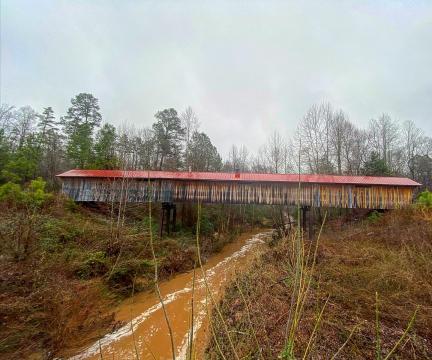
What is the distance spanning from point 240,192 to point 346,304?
959cm

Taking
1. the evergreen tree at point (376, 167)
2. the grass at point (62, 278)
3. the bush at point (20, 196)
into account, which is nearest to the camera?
the grass at point (62, 278)

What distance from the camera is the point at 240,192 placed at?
1495 cm

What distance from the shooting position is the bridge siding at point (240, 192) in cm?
1419

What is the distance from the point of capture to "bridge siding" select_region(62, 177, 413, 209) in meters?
14.2

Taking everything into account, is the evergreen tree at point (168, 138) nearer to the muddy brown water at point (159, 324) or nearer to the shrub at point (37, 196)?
the shrub at point (37, 196)

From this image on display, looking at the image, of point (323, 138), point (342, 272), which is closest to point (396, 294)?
point (342, 272)

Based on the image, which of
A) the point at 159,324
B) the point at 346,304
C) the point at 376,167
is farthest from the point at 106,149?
the point at 376,167

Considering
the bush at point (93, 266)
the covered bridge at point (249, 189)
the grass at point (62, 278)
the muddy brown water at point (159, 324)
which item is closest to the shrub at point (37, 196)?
the grass at point (62, 278)

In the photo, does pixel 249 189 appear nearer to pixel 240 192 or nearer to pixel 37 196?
pixel 240 192

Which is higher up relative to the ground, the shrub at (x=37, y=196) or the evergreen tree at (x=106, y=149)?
the evergreen tree at (x=106, y=149)

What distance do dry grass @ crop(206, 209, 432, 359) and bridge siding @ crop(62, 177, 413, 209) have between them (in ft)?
16.5

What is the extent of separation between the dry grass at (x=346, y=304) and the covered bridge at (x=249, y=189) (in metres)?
5.09

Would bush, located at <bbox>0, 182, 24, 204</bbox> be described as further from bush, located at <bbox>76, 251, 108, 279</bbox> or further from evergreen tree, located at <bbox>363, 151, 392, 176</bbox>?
evergreen tree, located at <bbox>363, 151, 392, 176</bbox>

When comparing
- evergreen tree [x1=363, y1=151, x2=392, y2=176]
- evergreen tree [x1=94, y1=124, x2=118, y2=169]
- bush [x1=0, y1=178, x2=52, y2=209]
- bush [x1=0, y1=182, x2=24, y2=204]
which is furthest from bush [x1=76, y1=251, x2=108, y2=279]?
evergreen tree [x1=363, y1=151, x2=392, y2=176]
